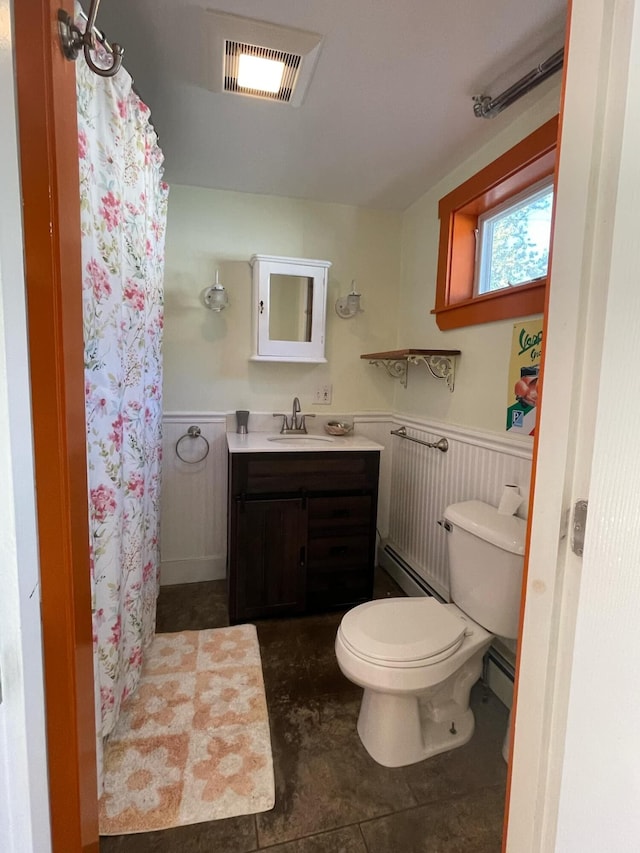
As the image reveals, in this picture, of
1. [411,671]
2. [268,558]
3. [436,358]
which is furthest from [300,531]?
[436,358]

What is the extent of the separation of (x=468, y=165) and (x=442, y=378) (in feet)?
3.11

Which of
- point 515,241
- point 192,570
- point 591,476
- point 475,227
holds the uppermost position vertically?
point 475,227

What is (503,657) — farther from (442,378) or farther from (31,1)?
(31,1)

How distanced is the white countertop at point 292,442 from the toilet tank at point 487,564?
0.69 m

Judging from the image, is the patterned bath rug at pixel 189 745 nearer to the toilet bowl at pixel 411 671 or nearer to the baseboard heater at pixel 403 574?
the toilet bowl at pixel 411 671

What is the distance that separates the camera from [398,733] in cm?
136

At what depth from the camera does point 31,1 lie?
573 mm

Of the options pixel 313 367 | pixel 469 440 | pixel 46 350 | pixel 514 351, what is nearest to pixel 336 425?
pixel 313 367

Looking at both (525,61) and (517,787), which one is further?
(525,61)

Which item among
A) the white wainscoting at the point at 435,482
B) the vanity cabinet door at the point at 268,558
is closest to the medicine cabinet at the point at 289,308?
the white wainscoting at the point at 435,482

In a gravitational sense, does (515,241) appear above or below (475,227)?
below

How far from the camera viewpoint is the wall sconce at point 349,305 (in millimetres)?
2389

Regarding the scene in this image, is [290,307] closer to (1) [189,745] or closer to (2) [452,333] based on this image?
(2) [452,333]

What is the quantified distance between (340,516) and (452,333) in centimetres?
105
